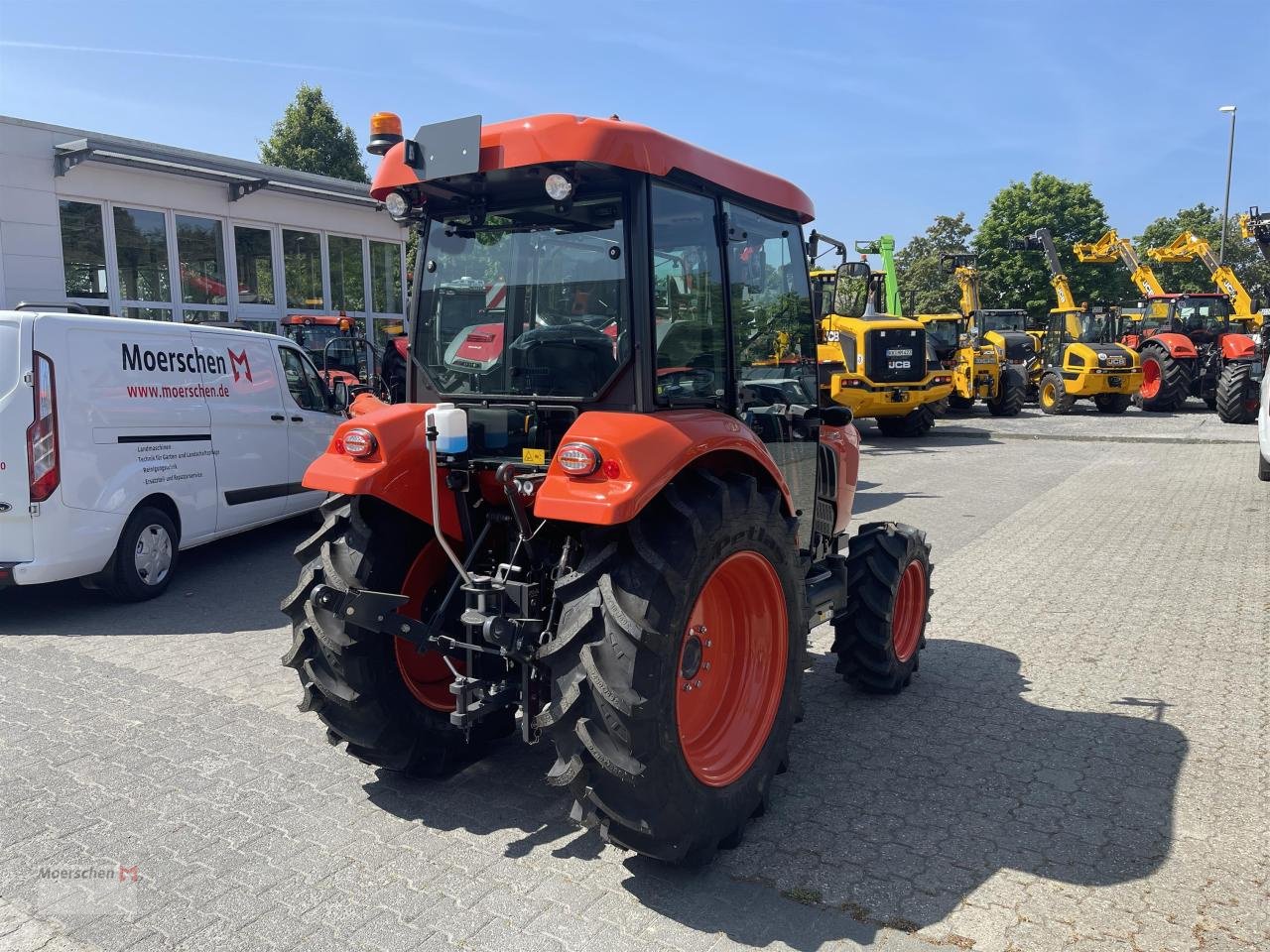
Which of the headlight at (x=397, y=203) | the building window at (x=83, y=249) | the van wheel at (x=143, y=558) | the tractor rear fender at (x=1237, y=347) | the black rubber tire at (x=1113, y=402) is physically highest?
the building window at (x=83, y=249)

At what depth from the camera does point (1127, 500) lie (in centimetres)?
1128

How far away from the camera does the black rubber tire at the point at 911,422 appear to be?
738 inches

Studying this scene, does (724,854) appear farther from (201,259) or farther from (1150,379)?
(1150,379)

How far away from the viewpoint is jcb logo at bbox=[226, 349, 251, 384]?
26.5 ft

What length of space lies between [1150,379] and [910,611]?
2106 centimetres

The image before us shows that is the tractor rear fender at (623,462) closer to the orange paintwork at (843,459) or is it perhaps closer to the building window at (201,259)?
the orange paintwork at (843,459)

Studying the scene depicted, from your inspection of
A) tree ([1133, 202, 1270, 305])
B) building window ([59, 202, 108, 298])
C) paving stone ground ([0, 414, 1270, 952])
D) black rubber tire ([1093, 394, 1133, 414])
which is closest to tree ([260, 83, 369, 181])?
building window ([59, 202, 108, 298])

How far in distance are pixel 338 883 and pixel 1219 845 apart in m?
3.14

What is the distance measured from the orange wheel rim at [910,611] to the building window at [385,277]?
16370 millimetres

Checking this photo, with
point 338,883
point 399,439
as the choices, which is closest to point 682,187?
point 399,439

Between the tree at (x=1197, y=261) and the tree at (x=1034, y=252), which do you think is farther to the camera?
the tree at (x=1197, y=261)

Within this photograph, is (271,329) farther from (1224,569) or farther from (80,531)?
(1224,569)

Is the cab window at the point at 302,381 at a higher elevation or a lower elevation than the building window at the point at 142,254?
lower

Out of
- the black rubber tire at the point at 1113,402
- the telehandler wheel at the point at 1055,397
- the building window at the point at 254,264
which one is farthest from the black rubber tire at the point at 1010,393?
the building window at the point at 254,264
